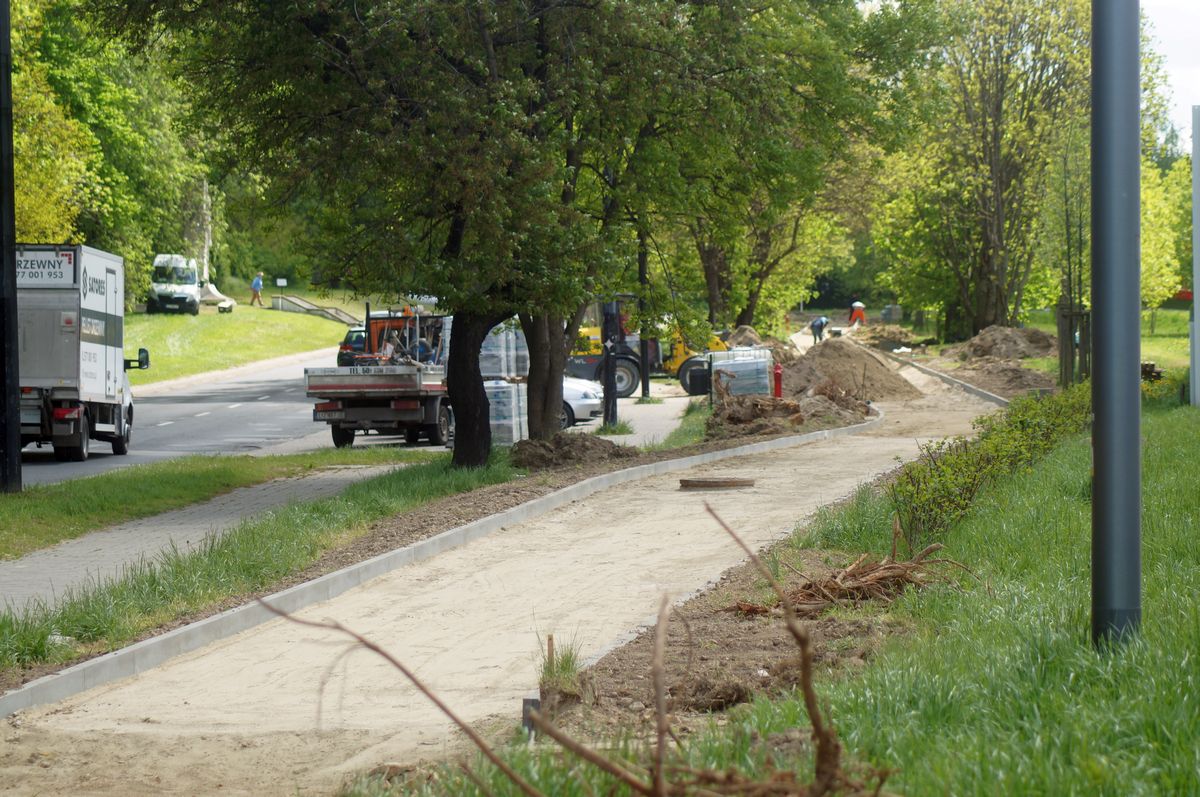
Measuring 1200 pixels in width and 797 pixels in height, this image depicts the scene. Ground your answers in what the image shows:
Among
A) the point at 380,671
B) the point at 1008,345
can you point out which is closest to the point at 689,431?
the point at 380,671

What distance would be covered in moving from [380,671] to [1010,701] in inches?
166

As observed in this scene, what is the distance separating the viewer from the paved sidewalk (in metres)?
10.7

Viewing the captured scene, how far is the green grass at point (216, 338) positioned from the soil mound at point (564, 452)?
29918mm

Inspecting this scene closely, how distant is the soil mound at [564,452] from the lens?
750 inches

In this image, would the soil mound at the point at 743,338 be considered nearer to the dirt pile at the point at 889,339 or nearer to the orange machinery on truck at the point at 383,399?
the dirt pile at the point at 889,339

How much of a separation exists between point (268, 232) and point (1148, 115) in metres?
37.4

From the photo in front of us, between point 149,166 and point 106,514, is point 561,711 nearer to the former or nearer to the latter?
point 106,514

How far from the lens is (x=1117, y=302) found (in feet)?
18.7

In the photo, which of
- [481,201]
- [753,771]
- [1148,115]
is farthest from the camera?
[1148,115]

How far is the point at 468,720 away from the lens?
6625 millimetres

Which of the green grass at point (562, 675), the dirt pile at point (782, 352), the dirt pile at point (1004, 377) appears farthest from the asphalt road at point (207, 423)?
the dirt pile at point (1004, 377)

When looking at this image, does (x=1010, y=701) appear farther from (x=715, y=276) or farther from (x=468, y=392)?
(x=715, y=276)

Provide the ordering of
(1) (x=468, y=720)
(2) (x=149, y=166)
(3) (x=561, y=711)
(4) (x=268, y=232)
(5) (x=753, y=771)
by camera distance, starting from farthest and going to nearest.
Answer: (2) (x=149, y=166) → (4) (x=268, y=232) → (1) (x=468, y=720) → (3) (x=561, y=711) → (5) (x=753, y=771)

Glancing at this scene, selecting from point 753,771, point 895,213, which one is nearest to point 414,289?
point 753,771
